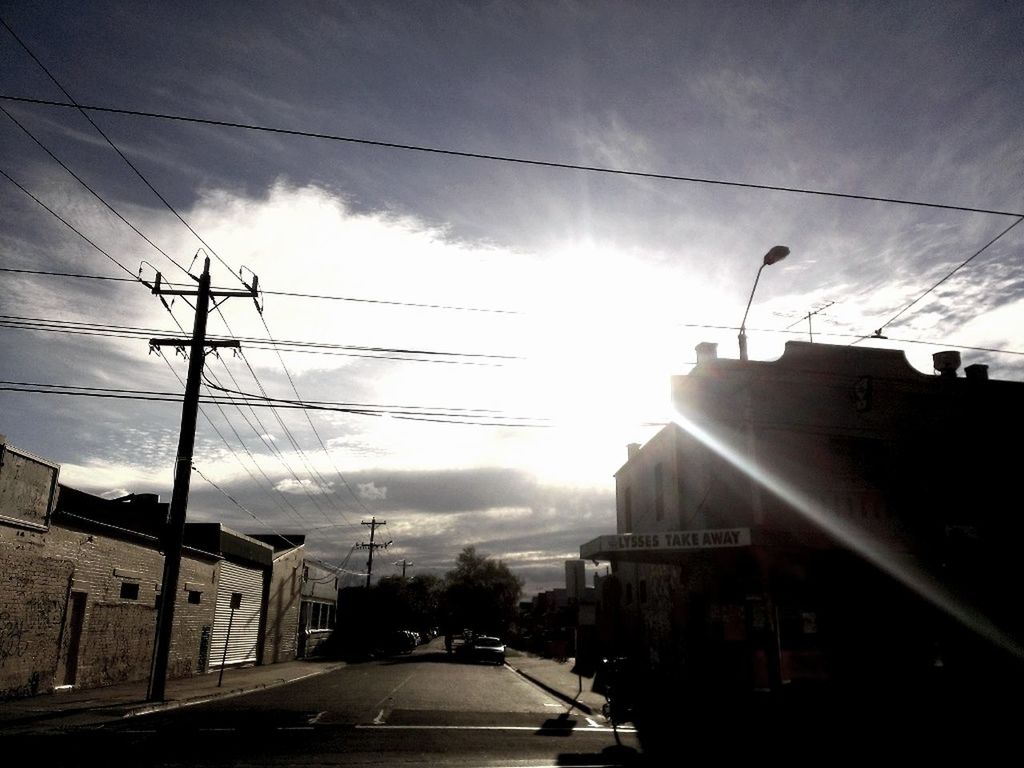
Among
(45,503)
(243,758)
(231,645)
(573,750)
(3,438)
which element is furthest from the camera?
(231,645)

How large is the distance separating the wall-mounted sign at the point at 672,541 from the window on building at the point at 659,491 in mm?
4982

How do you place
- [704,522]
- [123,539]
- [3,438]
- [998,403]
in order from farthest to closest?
1. [123,539]
2. [998,403]
3. [704,522]
4. [3,438]

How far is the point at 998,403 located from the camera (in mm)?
20469

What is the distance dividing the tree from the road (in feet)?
200

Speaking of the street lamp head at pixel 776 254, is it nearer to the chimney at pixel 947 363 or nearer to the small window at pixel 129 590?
the chimney at pixel 947 363

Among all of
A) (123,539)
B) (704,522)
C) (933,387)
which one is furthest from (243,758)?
(933,387)

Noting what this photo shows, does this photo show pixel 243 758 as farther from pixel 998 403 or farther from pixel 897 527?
pixel 998 403

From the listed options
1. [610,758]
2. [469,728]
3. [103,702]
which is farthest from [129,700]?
[610,758]

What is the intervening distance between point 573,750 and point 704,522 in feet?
27.6

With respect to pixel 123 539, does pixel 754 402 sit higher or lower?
higher

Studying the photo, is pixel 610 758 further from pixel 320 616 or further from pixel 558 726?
pixel 320 616

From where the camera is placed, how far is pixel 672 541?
637 inches

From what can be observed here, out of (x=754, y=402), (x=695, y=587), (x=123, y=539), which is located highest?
(x=754, y=402)

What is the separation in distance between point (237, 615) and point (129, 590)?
1132 centimetres
